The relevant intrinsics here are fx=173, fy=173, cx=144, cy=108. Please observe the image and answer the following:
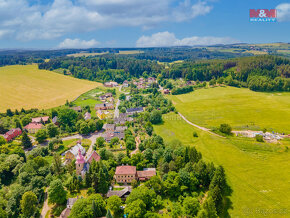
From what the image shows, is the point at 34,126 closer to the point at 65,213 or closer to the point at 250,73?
the point at 65,213

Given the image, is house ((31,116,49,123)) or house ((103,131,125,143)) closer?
house ((103,131,125,143))

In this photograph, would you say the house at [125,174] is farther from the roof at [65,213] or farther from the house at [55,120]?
the house at [55,120]

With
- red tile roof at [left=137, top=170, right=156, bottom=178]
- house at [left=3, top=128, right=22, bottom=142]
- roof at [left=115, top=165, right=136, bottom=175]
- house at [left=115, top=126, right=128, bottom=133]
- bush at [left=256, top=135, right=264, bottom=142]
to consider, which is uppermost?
house at [left=3, top=128, right=22, bottom=142]

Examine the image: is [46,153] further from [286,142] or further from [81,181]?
[286,142]

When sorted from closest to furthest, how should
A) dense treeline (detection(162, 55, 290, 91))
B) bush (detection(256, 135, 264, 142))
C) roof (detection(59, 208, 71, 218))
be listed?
roof (detection(59, 208, 71, 218)), bush (detection(256, 135, 264, 142)), dense treeline (detection(162, 55, 290, 91))

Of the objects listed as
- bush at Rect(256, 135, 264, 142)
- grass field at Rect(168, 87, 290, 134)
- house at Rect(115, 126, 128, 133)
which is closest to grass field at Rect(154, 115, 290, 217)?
bush at Rect(256, 135, 264, 142)

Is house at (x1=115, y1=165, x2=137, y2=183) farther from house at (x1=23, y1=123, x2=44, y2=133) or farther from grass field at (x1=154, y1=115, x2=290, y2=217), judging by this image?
house at (x1=23, y1=123, x2=44, y2=133)

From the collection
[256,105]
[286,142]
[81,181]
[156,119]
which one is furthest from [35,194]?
[256,105]
